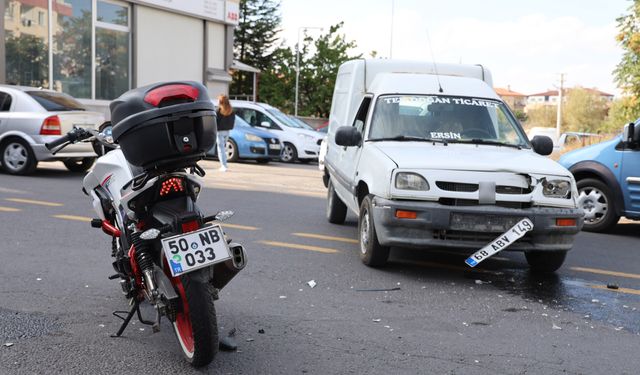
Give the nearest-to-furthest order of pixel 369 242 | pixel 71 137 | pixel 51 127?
1. pixel 71 137
2. pixel 369 242
3. pixel 51 127

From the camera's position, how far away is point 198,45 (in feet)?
102

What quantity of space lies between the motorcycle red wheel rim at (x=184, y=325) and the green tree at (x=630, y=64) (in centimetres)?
2584

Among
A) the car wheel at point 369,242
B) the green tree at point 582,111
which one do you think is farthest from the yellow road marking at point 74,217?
the green tree at point 582,111

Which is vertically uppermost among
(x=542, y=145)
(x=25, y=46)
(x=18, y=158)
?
(x=25, y=46)

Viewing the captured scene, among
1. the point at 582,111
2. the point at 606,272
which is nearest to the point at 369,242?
the point at 606,272

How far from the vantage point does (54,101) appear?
14109 millimetres

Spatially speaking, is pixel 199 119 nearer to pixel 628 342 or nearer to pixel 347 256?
pixel 628 342

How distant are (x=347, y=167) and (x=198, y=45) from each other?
24028 millimetres

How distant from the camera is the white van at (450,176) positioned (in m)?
6.38

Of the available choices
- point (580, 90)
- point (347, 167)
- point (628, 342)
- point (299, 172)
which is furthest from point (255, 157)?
point (580, 90)

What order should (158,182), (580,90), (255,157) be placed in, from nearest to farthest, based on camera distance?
1. (158,182)
2. (255,157)
3. (580,90)

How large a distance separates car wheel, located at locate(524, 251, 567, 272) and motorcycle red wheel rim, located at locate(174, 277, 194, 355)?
12.2 feet

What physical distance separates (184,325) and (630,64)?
26998 millimetres

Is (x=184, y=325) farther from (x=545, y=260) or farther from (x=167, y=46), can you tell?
(x=167, y=46)
